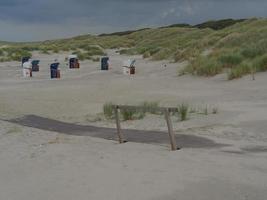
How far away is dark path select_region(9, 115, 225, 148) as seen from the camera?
418 inches

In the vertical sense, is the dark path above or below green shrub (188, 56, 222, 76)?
below

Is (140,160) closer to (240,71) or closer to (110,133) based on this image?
(110,133)

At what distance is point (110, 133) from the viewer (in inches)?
491

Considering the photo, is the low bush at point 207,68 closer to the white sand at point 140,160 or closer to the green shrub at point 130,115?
the white sand at point 140,160

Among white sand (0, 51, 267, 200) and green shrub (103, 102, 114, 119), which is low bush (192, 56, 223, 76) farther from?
green shrub (103, 102, 114, 119)

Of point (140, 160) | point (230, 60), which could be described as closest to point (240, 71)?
→ point (230, 60)

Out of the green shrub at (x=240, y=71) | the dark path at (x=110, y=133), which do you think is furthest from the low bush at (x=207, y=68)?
the dark path at (x=110, y=133)

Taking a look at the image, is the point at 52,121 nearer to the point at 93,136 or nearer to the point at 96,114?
the point at 96,114

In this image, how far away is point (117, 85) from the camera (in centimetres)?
2397

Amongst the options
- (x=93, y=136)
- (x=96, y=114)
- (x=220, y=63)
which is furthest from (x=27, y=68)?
(x=93, y=136)

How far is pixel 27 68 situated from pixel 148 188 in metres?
25.4

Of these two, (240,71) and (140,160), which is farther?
(240,71)

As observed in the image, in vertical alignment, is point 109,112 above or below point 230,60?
below

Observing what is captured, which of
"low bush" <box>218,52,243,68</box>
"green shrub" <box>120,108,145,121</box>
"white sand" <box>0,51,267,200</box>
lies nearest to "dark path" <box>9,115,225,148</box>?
"white sand" <box>0,51,267,200</box>
